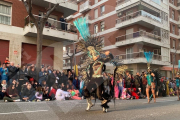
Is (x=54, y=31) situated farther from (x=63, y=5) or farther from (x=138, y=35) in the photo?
(x=138, y=35)

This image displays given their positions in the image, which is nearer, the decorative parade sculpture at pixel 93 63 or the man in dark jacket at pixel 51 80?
the decorative parade sculpture at pixel 93 63

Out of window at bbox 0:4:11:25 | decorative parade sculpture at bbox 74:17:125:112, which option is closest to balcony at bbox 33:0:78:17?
window at bbox 0:4:11:25

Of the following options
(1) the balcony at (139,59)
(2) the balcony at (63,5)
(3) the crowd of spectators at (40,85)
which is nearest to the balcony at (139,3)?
(1) the balcony at (139,59)

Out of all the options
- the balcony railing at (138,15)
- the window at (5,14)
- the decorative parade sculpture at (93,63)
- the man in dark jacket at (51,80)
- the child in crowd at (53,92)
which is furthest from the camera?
the balcony railing at (138,15)

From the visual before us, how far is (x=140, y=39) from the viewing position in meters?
26.5

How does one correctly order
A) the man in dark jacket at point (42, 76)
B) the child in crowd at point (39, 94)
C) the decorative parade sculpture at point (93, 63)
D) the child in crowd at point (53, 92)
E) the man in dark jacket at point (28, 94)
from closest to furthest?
the decorative parade sculpture at point (93, 63), the man in dark jacket at point (28, 94), the child in crowd at point (39, 94), the child in crowd at point (53, 92), the man in dark jacket at point (42, 76)

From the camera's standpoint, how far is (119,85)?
13.8m

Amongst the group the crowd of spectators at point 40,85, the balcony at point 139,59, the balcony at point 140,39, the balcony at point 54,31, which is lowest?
the crowd of spectators at point 40,85

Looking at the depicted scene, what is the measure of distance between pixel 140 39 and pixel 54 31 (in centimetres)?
1302

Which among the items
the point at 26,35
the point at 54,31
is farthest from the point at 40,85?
the point at 54,31

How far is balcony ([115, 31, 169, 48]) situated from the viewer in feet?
88.2

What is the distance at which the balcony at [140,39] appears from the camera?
26883 mm

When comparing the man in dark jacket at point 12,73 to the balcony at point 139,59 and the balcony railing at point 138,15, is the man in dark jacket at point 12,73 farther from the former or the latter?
the balcony railing at point 138,15

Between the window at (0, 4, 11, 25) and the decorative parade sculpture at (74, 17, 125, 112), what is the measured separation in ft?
35.8
